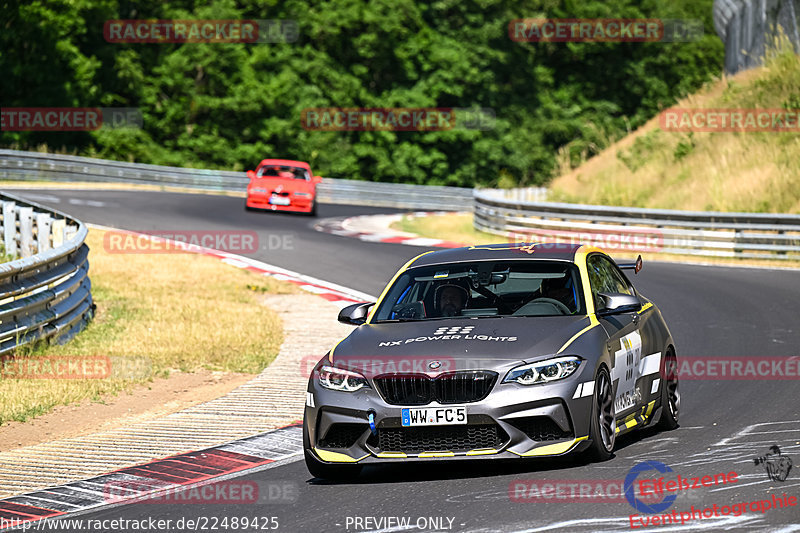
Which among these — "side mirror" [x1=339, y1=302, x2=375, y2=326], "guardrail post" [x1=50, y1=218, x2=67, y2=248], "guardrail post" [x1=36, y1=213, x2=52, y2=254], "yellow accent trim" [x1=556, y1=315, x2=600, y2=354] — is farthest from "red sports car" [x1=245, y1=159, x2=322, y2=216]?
"yellow accent trim" [x1=556, y1=315, x2=600, y2=354]

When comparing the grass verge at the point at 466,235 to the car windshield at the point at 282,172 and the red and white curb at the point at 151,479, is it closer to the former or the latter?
the car windshield at the point at 282,172

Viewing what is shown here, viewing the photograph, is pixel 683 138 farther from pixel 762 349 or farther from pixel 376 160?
pixel 376 160

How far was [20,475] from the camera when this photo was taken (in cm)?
860

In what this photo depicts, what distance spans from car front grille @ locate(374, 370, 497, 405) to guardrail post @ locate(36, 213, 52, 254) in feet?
41.0

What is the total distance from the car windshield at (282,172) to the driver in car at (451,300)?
84.5 feet

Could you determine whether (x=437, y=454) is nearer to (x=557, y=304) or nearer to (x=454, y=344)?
(x=454, y=344)

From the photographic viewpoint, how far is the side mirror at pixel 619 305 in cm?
845

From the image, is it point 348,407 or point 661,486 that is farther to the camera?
point 348,407

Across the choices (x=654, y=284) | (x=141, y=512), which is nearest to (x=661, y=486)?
(x=141, y=512)

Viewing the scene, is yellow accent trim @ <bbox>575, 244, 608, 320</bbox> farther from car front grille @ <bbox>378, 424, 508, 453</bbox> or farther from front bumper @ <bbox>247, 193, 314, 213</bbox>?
front bumper @ <bbox>247, 193, 314, 213</bbox>

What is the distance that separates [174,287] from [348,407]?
1196cm

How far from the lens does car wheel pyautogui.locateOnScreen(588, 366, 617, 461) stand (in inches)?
302

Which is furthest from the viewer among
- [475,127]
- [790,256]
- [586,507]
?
[475,127]

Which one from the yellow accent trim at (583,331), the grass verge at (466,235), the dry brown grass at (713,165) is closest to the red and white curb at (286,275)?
the grass verge at (466,235)
